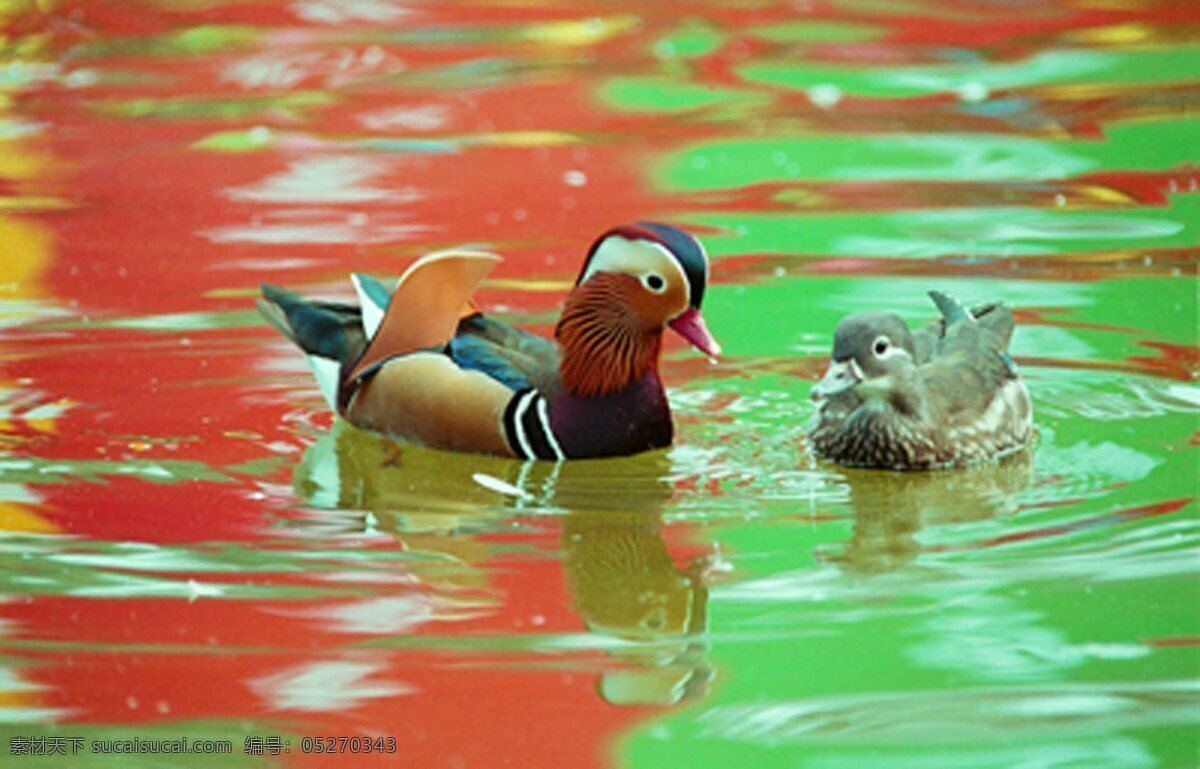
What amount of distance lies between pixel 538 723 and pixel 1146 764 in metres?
1.23

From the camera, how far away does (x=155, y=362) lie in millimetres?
7688

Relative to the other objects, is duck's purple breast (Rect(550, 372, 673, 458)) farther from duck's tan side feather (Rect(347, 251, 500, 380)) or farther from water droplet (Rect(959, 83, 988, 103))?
water droplet (Rect(959, 83, 988, 103))

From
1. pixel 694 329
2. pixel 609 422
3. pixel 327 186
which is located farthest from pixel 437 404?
pixel 327 186

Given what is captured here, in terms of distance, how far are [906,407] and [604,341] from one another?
0.90 m

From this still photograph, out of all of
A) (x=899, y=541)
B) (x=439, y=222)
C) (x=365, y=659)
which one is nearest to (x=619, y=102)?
(x=439, y=222)

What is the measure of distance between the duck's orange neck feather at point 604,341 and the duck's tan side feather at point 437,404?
22cm

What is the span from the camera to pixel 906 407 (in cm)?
643

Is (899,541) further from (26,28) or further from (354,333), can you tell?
(26,28)

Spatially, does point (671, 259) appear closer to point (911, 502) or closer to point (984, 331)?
point (911, 502)

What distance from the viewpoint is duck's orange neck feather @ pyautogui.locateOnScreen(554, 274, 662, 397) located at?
6.59 meters

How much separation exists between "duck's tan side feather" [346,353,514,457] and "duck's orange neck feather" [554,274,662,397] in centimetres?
22

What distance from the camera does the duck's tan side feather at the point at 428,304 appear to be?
22.0 ft

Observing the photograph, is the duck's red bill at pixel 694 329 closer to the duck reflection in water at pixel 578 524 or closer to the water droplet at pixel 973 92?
the duck reflection in water at pixel 578 524

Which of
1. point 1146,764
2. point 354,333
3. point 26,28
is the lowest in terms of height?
point 1146,764
